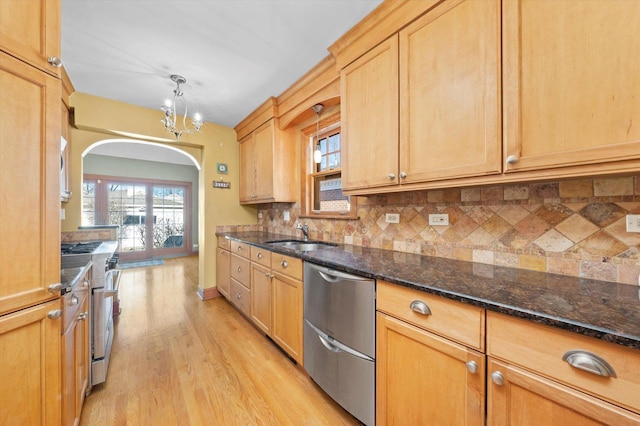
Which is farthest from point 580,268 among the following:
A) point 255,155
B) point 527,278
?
point 255,155

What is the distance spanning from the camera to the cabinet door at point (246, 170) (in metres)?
3.34

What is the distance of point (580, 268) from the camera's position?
43.6 inches

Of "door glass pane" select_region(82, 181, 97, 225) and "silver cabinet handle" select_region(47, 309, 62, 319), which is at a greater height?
"door glass pane" select_region(82, 181, 97, 225)

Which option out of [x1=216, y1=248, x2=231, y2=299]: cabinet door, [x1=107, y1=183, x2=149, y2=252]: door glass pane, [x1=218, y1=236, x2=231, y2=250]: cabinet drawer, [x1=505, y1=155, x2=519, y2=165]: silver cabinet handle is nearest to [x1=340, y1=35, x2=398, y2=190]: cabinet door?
[x1=505, y1=155, x2=519, y2=165]: silver cabinet handle

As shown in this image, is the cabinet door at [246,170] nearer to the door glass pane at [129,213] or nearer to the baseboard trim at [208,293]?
the baseboard trim at [208,293]

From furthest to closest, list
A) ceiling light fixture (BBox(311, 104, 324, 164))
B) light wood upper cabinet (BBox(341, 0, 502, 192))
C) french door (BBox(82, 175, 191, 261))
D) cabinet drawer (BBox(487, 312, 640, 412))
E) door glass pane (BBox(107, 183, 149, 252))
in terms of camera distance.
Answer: door glass pane (BBox(107, 183, 149, 252)), french door (BBox(82, 175, 191, 261)), ceiling light fixture (BBox(311, 104, 324, 164)), light wood upper cabinet (BBox(341, 0, 502, 192)), cabinet drawer (BBox(487, 312, 640, 412))

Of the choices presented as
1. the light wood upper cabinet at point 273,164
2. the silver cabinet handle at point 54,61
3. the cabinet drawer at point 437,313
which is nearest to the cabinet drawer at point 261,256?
the light wood upper cabinet at point 273,164

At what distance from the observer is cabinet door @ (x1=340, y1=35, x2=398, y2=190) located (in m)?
1.48

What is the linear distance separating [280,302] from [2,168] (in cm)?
169

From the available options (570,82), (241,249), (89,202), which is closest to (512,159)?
(570,82)

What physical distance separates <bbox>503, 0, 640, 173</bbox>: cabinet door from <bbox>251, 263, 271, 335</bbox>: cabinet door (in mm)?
1975

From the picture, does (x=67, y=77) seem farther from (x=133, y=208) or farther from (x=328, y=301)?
(x=133, y=208)

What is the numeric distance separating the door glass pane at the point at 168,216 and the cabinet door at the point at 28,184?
6175 millimetres

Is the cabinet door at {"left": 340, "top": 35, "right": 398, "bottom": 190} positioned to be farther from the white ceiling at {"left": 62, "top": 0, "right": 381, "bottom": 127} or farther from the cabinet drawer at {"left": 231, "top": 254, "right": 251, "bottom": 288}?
the cabinet drawer at {"left": 231, "top": 254, "right": 251, "bottom": 288}
